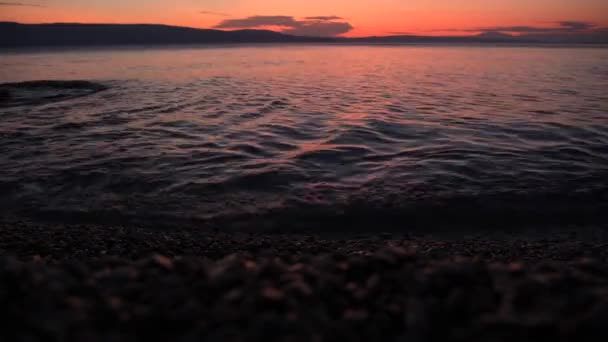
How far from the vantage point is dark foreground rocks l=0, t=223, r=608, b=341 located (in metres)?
1.66

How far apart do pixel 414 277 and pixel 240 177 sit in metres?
4.70

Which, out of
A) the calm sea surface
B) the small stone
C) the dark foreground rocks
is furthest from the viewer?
the calm sea surface

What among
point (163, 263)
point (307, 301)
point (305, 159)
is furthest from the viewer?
point (305, 159)

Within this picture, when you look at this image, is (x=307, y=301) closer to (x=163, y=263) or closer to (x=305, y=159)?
(x=163, y=263)

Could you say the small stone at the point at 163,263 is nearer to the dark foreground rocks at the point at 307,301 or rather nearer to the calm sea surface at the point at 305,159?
the dark foreground rocks at the point at 307,301

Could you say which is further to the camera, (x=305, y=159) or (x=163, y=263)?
(x=305, y=159)

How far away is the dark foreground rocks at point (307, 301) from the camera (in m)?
1.66

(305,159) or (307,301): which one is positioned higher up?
(307,301)

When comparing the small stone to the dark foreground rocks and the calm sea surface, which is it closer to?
the dark foreground rocks

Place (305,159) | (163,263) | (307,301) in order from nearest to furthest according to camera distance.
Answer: (307,301), (163,263), (305,159)

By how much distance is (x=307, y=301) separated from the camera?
194cm

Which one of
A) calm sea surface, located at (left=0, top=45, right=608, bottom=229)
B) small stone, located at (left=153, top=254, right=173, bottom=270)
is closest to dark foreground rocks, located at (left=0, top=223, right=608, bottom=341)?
small stone, located at (left=153, top=254, right=173, bottom=270)

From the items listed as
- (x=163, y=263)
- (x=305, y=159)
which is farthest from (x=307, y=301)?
(x=305, y=159)

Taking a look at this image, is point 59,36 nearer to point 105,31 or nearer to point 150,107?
point 105,31
